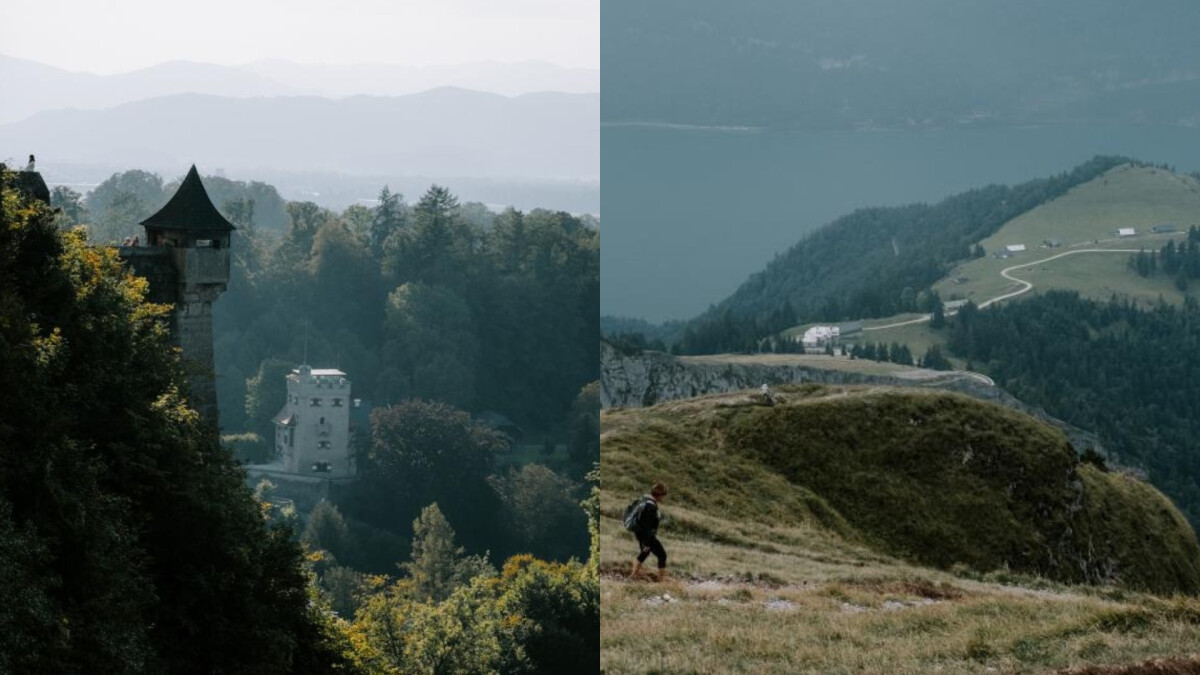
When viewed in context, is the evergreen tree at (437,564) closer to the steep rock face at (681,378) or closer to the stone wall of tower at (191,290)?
the steep rock face at (681,378)

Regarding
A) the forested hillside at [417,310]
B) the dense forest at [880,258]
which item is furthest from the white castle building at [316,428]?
the dense forest at [880,258]

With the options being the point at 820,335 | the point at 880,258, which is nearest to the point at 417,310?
the point at 820,335

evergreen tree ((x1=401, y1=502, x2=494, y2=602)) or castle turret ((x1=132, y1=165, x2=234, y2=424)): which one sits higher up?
castle turret ((x1=132, y1=165, x2=234, y2=424))

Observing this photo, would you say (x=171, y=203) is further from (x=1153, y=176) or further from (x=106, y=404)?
(x=1153, y=176)

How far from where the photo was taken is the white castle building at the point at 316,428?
80.6m

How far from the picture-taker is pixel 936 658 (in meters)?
9.36

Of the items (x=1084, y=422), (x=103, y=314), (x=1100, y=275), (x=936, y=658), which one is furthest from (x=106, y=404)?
(x=1100, y=275)

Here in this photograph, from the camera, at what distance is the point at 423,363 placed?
93.4 meters

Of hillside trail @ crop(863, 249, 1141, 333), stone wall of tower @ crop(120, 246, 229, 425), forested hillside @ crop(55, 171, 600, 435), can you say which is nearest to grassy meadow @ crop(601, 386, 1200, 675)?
stone wall of tower @ crop(120, 246, 229, 425)

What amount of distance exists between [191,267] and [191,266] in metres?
0.02

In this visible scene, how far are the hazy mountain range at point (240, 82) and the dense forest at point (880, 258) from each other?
3078cm

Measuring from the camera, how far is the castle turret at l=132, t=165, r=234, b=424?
71.9 ft

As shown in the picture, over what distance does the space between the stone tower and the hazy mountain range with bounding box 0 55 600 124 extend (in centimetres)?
6580

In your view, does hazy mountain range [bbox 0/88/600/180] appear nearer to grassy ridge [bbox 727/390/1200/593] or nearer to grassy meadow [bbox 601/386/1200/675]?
grassy ridge [bbox 727/390/1200/593]
